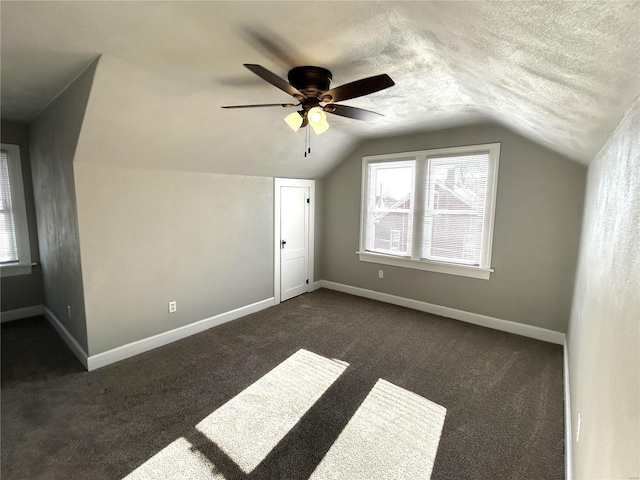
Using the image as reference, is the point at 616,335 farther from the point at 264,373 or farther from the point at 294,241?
the point at 294,241

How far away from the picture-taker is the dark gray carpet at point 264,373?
Answer: 6.02 feet

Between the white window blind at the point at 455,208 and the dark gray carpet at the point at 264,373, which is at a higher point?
the white window blind at the point at 455,208

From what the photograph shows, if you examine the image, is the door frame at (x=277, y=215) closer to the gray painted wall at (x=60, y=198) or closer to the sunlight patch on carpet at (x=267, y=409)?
the sunlight patch on carpet at (x=267, y=409)

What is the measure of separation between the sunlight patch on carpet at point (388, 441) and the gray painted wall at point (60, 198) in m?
2.51

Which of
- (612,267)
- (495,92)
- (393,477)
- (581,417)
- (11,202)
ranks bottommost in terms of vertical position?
(393,477)

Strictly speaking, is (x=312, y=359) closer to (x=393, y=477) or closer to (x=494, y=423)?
(x=393, y=477)

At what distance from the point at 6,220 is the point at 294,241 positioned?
3642mm

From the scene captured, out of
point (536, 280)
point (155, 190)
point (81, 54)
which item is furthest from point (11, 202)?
point (536, 280)

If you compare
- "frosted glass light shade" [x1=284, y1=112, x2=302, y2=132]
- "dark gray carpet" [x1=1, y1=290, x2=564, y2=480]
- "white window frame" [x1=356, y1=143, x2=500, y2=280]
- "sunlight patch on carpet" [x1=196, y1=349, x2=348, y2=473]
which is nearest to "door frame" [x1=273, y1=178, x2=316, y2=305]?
"dark gray carpet" [x1=1, y1=290, x2=564, y2=480]

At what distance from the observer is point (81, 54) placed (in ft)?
6.21

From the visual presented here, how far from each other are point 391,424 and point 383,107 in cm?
274

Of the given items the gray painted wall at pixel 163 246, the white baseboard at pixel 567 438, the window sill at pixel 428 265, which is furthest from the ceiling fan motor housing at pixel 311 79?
the window sill at pixel 428 265

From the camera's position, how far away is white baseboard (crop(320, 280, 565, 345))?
3.39m

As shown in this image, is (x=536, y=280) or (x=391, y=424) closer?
(x=391, y=424)
